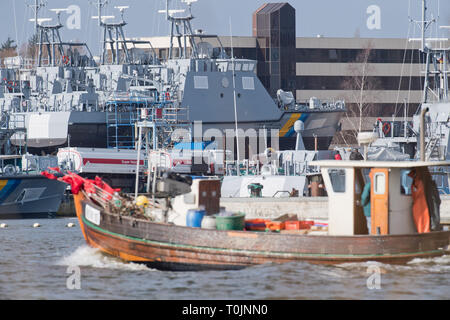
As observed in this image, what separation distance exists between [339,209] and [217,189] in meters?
2.95

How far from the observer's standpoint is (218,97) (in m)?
56.6

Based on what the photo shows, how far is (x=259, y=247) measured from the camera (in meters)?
20.9

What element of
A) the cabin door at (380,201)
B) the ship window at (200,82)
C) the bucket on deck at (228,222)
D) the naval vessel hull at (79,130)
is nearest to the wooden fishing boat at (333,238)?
the cabin door at (380,201)

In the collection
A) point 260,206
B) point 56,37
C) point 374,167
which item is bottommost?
point 260,206

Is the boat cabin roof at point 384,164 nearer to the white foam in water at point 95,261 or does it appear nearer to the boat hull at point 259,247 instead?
the boat hull at point 259,247

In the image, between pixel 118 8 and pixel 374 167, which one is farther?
pixel 118 8

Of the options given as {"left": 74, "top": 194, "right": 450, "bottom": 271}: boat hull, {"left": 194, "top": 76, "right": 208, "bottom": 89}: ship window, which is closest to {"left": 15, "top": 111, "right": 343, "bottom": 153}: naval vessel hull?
{"left": 194, "top": 76, "right": 208, "bottom": 89}: ship window

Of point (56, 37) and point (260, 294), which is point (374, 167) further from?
point (56, 37)

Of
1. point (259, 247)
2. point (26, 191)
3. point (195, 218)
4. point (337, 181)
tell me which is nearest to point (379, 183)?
→ point (337, 181)

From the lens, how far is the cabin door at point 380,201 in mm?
21219

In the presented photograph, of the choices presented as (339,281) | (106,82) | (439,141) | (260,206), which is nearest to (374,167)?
A: (339,281)

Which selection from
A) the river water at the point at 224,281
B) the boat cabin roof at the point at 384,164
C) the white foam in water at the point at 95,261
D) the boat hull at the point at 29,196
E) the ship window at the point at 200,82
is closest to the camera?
the river water at the point at 224,281

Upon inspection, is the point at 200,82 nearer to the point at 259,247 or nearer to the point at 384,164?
the point at 384,164

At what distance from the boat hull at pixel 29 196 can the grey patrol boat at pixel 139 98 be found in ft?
35.5
